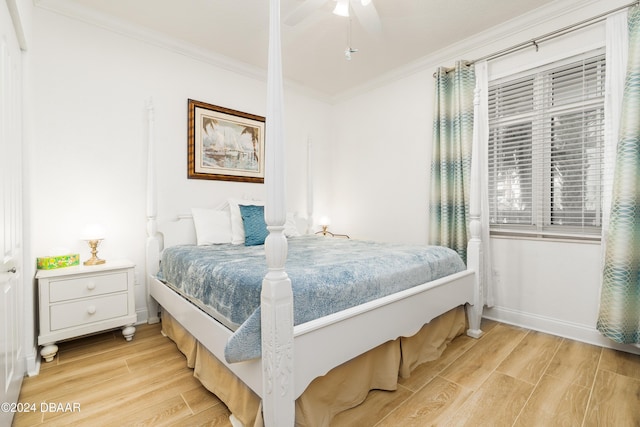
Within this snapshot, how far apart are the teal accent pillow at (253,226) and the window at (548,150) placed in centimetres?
222

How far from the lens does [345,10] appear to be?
2.08m

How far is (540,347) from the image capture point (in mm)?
2256

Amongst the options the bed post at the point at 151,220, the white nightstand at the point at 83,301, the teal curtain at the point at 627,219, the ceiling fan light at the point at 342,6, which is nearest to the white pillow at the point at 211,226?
the bed post at the point at 151,220

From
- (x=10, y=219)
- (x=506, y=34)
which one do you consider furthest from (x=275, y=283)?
(x=506, y=34)

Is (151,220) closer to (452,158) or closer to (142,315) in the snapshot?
(142,315)

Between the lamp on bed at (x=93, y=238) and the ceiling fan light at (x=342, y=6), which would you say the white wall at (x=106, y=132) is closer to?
the lamp on bed at (x=93, y=238)

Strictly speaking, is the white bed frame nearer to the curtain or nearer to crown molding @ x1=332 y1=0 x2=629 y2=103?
the curtain

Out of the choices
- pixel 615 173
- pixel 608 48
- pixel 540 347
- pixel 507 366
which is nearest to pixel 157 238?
pixel 507 366

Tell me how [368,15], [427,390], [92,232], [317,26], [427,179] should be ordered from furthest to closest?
[427,179] → [317,26] → [92,232] → [368,15] → [427,390]

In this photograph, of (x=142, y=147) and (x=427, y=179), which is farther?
(x=427, y=179)

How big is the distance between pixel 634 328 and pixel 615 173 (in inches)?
41.7

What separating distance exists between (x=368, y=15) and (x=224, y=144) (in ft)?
6.27

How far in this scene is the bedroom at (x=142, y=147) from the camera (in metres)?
2.33

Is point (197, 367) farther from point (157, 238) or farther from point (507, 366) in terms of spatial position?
point (507, 366)
